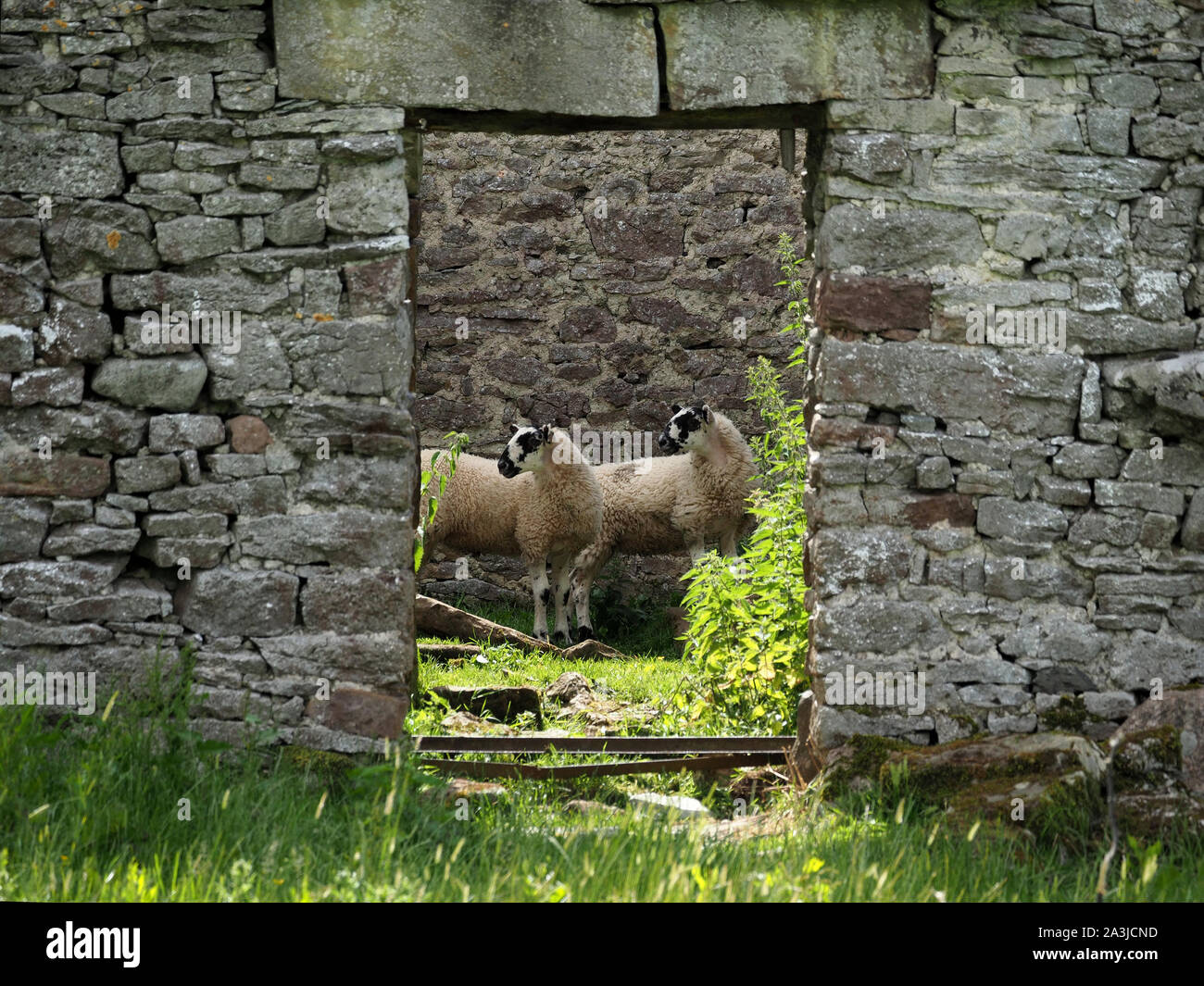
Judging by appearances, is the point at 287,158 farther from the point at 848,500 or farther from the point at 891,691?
the point at 891,691

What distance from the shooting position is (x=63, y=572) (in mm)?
4098

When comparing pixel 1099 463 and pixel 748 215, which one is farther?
pixel 748 215

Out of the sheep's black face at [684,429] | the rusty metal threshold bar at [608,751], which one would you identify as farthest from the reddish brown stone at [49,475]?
the sheep's black face at [684,429]

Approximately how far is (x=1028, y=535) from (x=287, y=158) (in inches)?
112

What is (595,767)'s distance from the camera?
14.8 feet

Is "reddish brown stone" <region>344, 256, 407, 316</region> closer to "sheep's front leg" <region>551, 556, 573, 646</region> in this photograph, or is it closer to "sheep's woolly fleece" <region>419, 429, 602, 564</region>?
"sheep's woolly fleece" <region>419, 429, 602, 564</region>

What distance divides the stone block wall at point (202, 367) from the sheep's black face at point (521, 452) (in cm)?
376

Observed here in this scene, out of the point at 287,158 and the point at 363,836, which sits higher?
the point at 287,158

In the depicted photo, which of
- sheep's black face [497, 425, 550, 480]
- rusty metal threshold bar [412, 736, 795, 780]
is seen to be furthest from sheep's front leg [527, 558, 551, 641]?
rusty metal threshold bar [412, 736, 795, 780]

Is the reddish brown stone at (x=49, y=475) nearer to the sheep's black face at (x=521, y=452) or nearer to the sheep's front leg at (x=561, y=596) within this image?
the sheep's black face at (x=521, y=452)

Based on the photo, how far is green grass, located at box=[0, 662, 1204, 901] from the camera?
10.1 feet

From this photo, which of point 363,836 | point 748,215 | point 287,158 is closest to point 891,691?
point 363,836

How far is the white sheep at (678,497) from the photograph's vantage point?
8.20 meters

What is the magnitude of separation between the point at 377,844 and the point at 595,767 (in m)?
1.26
